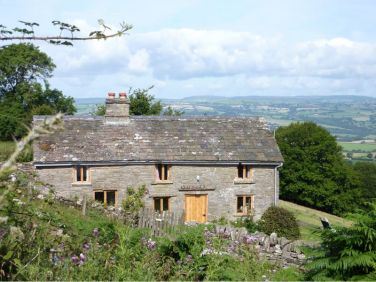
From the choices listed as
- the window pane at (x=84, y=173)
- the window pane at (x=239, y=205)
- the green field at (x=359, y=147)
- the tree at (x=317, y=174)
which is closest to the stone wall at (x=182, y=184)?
the window pane at (x=84, y=173)

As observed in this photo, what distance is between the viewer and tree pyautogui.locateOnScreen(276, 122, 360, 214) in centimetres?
4941

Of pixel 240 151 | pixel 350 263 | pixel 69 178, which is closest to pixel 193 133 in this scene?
pixel 240 151

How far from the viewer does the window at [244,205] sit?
93.1 ft

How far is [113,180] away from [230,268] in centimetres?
2062

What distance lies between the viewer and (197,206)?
91.8 ft

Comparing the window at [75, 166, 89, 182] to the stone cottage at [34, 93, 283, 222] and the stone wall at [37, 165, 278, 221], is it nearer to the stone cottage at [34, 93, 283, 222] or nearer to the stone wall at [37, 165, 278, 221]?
the stone cottage at [34, 93, 283, 222]

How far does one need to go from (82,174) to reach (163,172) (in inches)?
164

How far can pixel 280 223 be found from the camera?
2652 centimetres

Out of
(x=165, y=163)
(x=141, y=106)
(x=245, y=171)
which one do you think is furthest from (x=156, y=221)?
(x=141, y=106)

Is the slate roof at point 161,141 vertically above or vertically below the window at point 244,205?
above

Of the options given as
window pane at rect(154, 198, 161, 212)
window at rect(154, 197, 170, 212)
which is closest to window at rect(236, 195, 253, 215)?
window at rect(154, 197, 170, 212)

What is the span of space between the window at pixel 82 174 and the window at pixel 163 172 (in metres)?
3.72

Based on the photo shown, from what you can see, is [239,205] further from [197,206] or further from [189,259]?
[189,259]

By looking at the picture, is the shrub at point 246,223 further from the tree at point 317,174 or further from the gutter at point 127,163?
the tree at point 317,174
